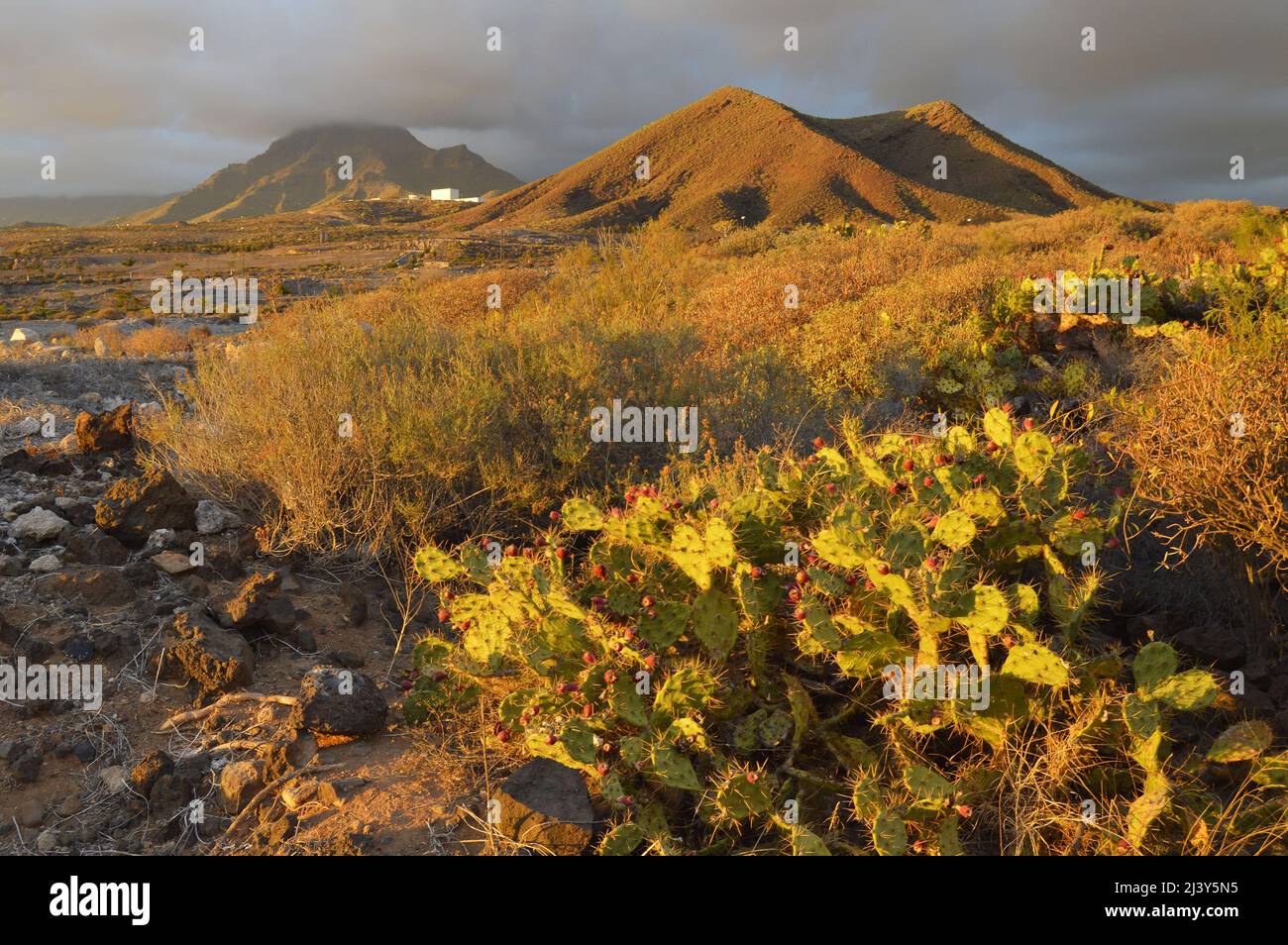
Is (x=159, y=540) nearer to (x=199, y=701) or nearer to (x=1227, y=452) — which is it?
(x=199, y=701)

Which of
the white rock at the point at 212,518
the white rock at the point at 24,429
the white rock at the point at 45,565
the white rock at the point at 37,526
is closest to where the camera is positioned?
the white rock at the point at 45,565

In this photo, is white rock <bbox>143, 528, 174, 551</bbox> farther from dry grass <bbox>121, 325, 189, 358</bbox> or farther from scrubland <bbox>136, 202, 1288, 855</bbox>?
dry grass <bbox>121, 325, 189, 358</bbox>

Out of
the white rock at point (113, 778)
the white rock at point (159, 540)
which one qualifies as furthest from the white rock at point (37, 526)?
the white rock at point (113, 778)

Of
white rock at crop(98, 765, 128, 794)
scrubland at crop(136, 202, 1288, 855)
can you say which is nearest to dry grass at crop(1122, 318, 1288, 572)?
scrubland at crop(136, 202, 1288, 855)

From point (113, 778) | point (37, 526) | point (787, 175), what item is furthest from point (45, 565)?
point (787, 175)

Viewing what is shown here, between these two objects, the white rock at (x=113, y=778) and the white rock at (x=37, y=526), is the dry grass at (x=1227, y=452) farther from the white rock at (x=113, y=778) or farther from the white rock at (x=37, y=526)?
the white rock at (x=37, y=526)

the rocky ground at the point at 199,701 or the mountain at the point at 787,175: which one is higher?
the mountain at the point at 787,175
